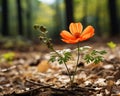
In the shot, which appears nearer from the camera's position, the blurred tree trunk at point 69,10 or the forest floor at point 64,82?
the forest floor at point 64,82

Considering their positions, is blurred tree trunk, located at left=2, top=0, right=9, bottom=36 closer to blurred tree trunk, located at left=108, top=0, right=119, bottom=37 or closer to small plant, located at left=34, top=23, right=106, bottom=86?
blurred tree trunk, located at left=108, top=0, right=119, bottom=37

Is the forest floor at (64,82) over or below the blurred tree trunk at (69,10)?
below

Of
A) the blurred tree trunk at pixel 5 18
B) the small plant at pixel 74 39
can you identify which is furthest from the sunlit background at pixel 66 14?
the small plant at pixel 74 39

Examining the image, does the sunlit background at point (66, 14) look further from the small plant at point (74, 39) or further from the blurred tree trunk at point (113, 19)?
the small plant at point (74, 39)

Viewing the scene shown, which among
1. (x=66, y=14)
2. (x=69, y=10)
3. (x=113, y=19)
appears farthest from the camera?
(x=113, y=19)

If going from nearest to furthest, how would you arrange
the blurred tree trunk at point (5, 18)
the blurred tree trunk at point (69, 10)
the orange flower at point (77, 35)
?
the orange flower at point (77, 35)
the blurred tree trunk at point (69, 10)
the blurred tree trunk at point (5, 18)

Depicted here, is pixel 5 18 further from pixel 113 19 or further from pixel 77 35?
pixel 77 35

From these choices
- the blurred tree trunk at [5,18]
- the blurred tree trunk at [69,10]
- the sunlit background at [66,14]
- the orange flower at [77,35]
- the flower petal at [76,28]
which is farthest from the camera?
the blurred tree trunk at [5,18]

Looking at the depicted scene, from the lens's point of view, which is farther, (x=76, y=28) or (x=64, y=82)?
(x=64, y=82)

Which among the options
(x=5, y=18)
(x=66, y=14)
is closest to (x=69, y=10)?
(x=66, y=14)

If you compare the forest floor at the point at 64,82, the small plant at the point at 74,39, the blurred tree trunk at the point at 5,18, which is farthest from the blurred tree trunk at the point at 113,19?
the small plant at the point at 74,39

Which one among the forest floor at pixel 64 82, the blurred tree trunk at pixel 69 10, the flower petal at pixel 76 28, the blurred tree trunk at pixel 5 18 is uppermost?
the blurred tree trunk at pixel 5 18

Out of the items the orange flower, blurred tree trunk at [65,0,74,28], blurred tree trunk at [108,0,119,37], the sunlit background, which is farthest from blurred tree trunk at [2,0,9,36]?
the orange flower
